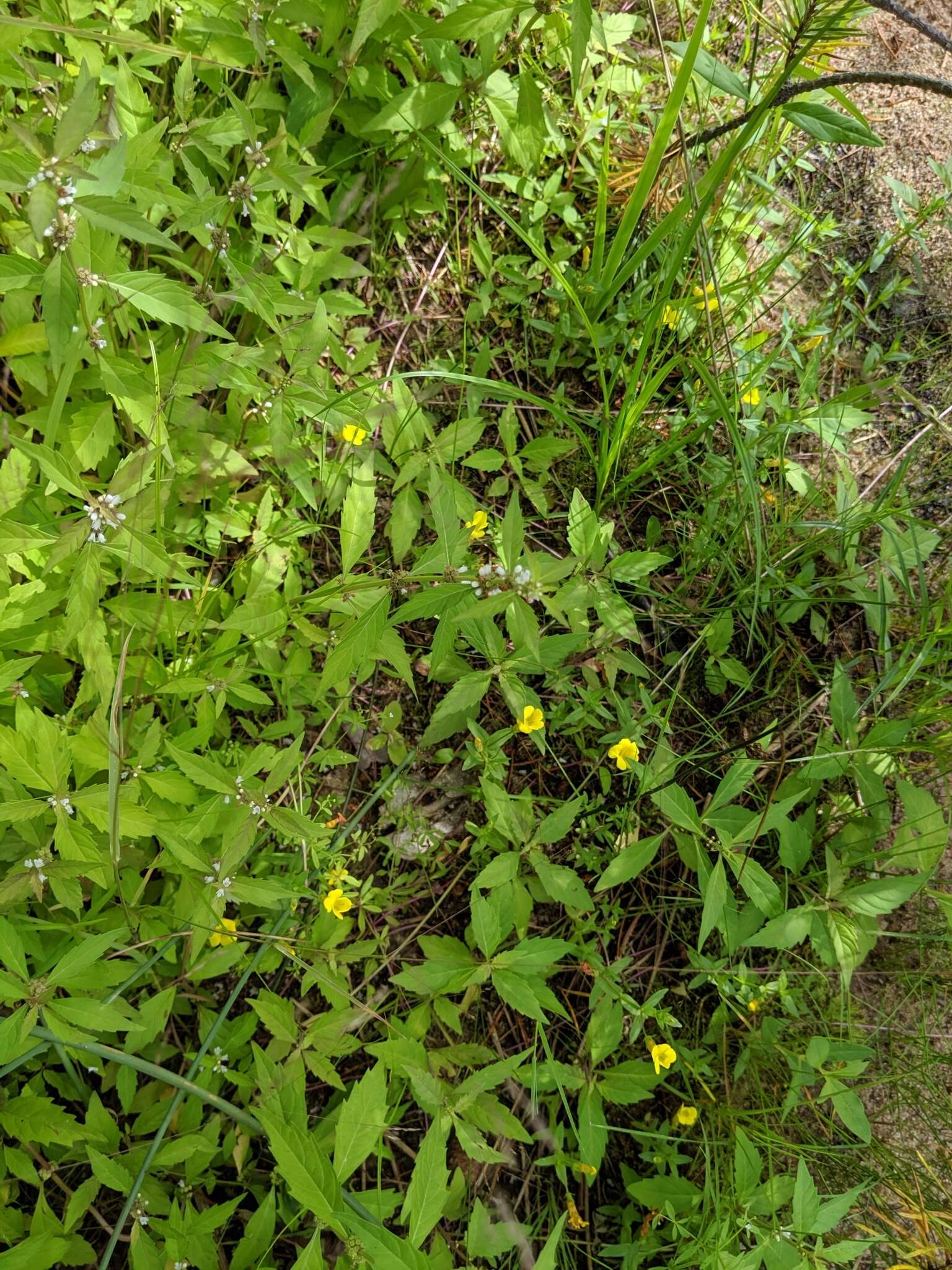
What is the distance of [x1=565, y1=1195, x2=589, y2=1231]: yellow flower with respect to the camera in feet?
6.40

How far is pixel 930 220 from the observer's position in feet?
9.19

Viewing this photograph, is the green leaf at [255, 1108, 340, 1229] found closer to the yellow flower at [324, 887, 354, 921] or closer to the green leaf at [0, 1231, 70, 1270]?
the yellow flower at [324, 887, 354, 921]

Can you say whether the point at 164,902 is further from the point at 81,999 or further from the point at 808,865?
the point at 808,865

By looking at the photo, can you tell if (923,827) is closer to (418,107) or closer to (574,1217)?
(574,1217)

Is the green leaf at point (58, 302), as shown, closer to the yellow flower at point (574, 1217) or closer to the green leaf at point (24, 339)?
the green leaf at point (24, 339)

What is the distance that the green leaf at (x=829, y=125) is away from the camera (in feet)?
5.44

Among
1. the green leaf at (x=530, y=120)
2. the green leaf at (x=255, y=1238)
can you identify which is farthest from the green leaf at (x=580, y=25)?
the green leaf at (x=255, y=1238)

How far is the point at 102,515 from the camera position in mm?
1432

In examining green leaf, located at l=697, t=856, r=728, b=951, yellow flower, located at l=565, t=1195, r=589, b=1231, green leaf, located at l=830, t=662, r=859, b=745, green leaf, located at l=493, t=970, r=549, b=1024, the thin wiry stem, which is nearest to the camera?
the thin wiry stem

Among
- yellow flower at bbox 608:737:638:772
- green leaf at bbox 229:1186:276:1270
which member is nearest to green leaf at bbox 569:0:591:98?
yellow flower at bbox 608:737:638:772

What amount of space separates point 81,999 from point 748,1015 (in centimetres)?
160

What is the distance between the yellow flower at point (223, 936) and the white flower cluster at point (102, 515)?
873mm

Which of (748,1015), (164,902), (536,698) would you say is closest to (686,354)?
(536,698)

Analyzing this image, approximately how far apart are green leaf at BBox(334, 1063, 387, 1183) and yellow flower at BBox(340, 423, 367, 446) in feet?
4.46
